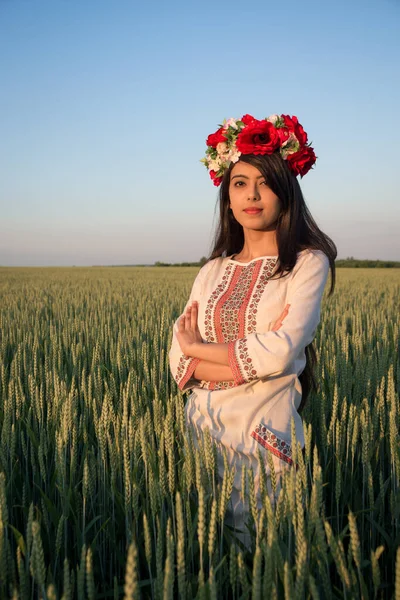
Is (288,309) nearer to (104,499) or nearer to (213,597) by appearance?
(104,499)

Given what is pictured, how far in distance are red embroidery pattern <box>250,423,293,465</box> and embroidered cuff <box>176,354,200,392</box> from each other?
29cm

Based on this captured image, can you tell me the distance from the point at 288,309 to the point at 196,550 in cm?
70

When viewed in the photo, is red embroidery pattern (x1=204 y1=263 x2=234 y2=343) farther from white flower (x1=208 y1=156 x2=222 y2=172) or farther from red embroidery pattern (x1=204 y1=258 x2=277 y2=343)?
white flower (x1=208 y1=156 x2=222 y2=172)

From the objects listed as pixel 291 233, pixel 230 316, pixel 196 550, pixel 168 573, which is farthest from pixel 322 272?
pixel 168 573

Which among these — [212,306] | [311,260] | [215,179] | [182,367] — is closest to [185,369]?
[182,367]

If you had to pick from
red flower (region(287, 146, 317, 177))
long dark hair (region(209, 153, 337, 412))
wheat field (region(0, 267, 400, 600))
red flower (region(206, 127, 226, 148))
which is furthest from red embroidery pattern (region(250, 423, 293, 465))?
red flower (region(206, 127, 226, 148))

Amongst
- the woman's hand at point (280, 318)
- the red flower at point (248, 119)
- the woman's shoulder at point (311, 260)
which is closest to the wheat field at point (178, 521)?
the woman's hand at point (280, 318)

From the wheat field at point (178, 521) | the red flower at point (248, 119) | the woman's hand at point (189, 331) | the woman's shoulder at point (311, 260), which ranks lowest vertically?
the wheat field at point (178, 521)

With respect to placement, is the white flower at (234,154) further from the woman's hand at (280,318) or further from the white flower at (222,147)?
the woman's hand at (280,318)

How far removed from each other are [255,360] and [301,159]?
2.32 feet

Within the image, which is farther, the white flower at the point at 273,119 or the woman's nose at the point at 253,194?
the white flower at the point at 273,119

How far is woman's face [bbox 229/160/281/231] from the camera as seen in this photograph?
1.61 meters

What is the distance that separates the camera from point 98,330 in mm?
4039

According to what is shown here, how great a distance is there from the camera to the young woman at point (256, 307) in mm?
1436
